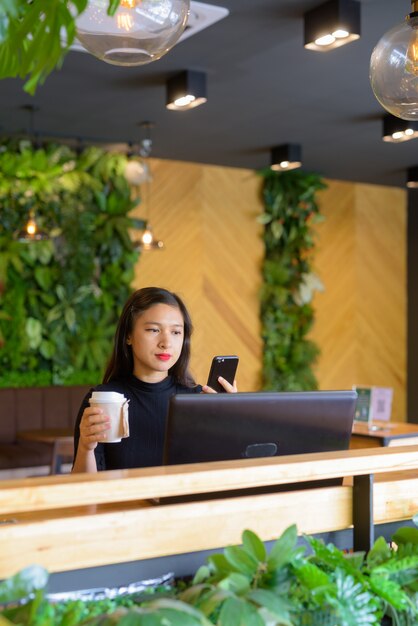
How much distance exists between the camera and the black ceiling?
4.83 metres

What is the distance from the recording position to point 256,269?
9.30 meters

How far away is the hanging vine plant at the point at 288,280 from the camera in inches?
364

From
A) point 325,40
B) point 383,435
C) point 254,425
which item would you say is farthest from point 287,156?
point 254,425

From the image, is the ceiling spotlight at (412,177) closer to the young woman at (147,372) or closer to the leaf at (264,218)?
the leaf at (264,218)

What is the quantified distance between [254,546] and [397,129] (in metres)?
5.70

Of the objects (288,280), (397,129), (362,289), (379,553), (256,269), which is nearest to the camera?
(379,553)

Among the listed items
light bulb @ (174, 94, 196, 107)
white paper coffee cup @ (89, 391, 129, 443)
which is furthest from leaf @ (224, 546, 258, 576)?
light bulb @ (174, 94, 196, 107)

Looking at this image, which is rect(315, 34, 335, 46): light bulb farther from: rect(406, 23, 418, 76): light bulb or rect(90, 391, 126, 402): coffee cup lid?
rect(90, 391, 126, 402): coffee cup lid

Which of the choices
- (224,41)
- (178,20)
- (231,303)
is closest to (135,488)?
(178,20)

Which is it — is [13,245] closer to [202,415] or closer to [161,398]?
[161,398]

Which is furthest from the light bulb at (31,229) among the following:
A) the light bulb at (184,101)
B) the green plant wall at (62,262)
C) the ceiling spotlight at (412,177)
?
the ceiling spotlight at (412,177)

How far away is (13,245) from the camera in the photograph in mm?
7547

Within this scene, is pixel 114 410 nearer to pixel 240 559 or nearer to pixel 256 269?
pixel 240 559

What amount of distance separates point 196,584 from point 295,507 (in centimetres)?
29
